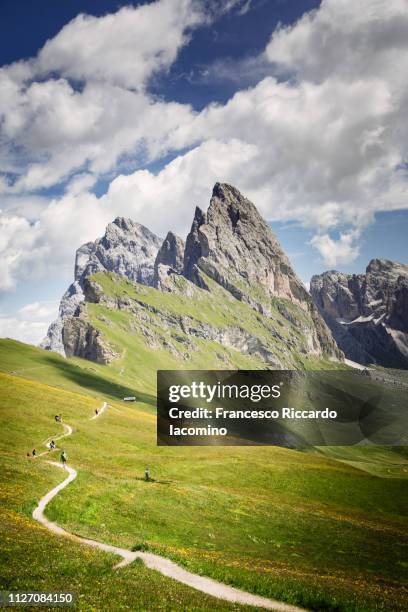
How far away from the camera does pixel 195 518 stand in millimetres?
42188

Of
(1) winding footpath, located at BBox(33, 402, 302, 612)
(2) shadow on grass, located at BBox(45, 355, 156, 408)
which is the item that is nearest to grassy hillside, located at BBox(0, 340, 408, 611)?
(1) winding footpath, located at BBox(33, 402, 302, 612)

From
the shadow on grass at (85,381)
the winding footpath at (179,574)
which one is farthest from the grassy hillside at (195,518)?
the shadow on grass at (85,381)

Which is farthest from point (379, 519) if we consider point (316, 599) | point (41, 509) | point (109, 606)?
point (109, 606)

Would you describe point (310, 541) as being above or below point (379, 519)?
above

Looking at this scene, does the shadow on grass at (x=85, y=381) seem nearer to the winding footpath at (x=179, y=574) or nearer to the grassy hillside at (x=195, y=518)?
the grassy hillside at (x=195, y=518)

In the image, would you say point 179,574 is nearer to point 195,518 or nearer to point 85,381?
point 195,518

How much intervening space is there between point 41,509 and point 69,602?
815 inches

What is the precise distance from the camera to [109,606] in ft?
53.2

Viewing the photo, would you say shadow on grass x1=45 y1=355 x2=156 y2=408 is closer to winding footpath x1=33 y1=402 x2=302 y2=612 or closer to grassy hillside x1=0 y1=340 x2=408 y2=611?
grassy hillside x1=0 y1=340 x2=408 y2=611

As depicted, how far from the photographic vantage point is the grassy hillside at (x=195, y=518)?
21203 millimetres

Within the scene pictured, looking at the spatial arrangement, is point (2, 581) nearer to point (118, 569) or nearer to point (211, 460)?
point (118, 569)

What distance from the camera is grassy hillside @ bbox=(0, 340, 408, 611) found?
21203 mm

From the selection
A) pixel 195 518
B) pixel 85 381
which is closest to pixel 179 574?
pixel 195 518

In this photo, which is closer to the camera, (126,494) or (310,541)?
(310,541)
